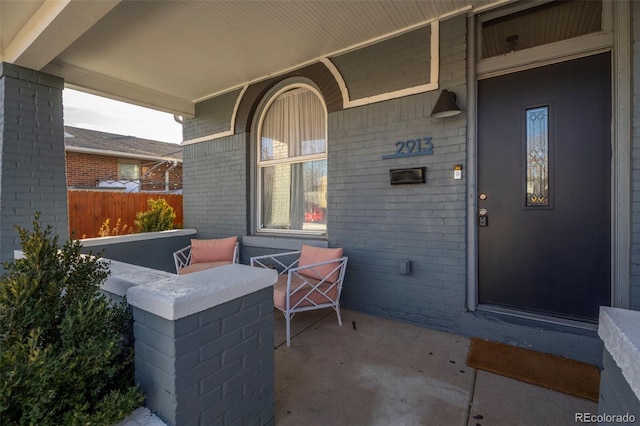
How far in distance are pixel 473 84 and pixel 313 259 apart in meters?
2.22

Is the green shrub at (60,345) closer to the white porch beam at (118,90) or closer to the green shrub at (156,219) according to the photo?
the white porch beam at (118,90)

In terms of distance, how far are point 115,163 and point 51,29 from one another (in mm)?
9713

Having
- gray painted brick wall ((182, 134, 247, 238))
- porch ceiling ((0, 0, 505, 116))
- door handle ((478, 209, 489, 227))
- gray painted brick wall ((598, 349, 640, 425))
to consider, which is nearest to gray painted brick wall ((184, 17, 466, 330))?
door handle ((478, 209, 489, 227))

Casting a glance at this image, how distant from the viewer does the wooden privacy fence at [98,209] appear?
16.4 ft

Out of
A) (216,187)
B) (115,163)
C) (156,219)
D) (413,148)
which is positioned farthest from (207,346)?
(115,163)

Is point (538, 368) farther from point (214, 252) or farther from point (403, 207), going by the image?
point (214, 252)

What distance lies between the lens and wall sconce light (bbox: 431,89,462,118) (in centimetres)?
266

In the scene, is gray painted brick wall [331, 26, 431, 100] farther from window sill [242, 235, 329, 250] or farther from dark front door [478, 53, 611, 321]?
window sill [242, 235, 329, 250]

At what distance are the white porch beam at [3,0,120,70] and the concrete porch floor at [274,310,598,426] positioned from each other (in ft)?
9.73

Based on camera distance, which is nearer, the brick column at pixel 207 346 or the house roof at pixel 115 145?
the brick column at pixel 207 346

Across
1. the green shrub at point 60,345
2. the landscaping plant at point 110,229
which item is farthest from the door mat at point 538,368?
the landscaping plant at point 110,229

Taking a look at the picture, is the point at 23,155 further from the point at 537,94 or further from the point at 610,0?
the point at 610,0

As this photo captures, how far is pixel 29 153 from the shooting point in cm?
330

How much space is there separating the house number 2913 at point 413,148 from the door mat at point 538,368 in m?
1.76
